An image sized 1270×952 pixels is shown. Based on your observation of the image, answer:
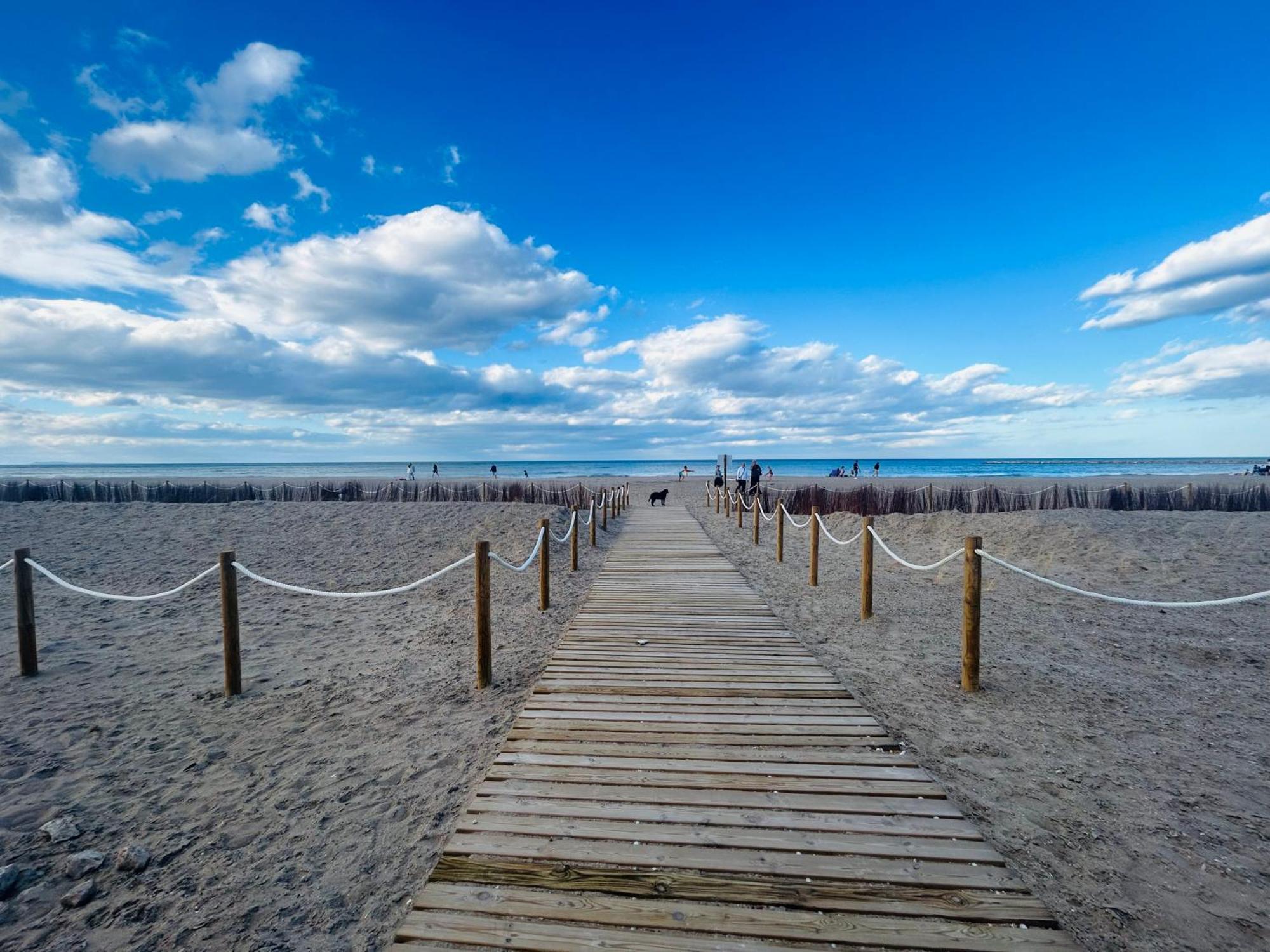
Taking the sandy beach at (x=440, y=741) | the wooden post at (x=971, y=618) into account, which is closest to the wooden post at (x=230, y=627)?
the sandy beach at (x=440, y=741)

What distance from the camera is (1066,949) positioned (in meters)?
2.12

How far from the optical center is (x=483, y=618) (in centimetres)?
515

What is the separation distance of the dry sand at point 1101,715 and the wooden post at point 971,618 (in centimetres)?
15

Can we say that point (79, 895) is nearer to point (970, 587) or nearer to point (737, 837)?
point (737, 837)

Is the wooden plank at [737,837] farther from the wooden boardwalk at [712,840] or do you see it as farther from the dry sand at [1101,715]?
the dry sand at [1101,715]

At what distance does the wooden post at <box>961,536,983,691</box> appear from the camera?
195 inches

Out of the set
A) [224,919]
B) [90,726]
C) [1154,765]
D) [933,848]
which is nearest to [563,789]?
[224,919]

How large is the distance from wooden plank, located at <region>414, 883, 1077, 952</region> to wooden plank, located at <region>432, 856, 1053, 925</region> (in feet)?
0.11

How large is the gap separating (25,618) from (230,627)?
8.09 ft

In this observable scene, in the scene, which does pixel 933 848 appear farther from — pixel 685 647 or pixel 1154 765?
pixel 685 647

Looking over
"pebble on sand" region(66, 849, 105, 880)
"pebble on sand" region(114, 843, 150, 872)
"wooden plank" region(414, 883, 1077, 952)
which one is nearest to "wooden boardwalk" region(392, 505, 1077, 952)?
"wooden plank" region(414, 883, 1077, 952)

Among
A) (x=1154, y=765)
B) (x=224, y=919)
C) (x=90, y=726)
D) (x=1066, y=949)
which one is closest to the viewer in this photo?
(x=1066, y=949)

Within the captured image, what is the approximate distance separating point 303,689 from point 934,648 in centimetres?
654

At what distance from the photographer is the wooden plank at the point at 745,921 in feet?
7.00
